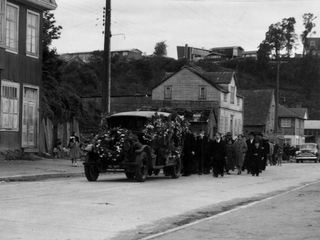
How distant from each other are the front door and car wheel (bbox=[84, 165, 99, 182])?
404 inches

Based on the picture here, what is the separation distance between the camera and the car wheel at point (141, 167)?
18875mm

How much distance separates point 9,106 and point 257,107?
5389 cm

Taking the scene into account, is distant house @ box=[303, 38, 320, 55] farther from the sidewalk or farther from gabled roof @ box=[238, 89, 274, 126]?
the sidewalk

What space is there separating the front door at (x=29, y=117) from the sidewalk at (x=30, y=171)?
1.22 m

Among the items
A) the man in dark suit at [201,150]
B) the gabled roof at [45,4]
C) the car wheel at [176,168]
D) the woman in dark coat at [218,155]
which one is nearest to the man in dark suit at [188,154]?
the man in dark suit at [201,150]

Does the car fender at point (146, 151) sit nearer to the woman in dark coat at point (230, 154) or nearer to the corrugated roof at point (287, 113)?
the woman in dark coat at point (230, 154)

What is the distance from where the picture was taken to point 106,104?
27.0 m

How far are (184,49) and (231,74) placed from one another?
2930 inches

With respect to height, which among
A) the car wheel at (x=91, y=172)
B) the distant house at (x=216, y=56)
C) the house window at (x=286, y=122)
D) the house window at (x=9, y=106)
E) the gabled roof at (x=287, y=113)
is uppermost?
the distant house at (x=216, y=56)

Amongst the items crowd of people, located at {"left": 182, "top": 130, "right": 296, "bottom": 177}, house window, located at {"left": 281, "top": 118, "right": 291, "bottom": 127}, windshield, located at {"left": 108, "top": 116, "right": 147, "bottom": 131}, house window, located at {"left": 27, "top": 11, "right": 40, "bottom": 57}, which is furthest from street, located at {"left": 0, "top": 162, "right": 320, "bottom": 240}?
house window, located at {"left": 281, "top": 118, "right": 291, "bottom": 127}

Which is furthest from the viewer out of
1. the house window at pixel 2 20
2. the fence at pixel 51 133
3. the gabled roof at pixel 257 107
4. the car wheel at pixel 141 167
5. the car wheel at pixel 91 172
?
the gabled roof at pixel 257 107

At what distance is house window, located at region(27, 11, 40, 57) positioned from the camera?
28969 millimetres

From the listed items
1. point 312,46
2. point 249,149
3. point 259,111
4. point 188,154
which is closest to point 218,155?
point 188,154

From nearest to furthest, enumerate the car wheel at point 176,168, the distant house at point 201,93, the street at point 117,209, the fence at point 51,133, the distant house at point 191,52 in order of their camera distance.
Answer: the street at point 117,209 → the car wheel at point 176,168 → the fence at point 51,133 → the distant house at point 201,93 → the distant house at point 191,52
